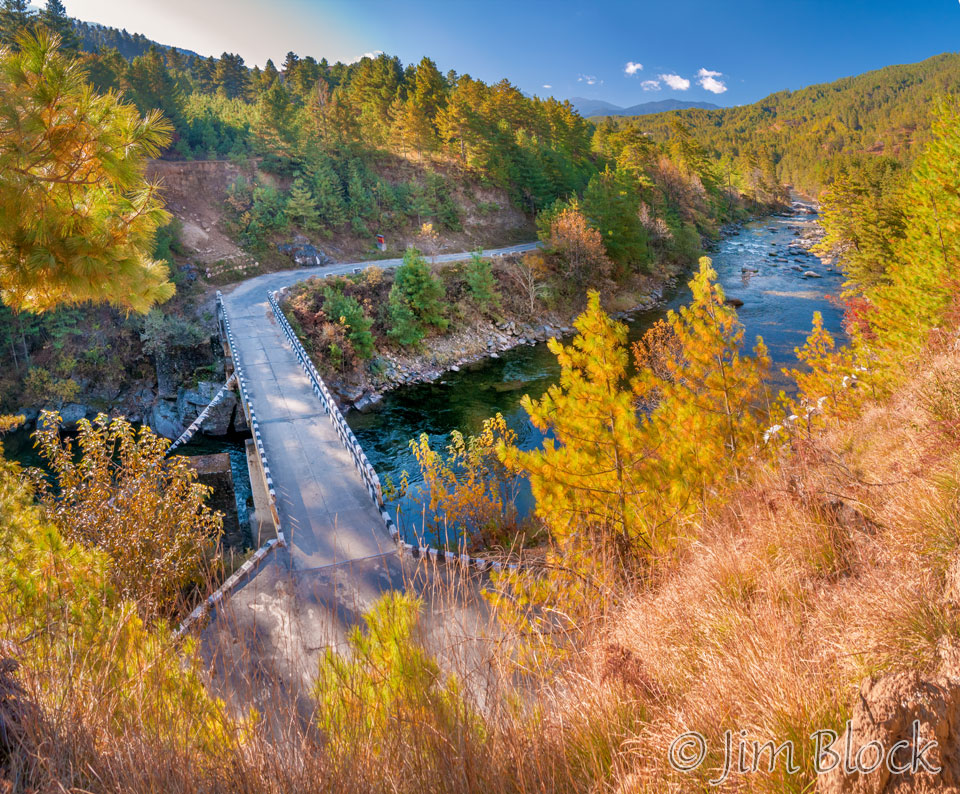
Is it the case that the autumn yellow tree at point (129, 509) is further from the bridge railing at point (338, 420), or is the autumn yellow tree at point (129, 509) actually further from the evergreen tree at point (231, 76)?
the evergreen tree at point (231, 76)

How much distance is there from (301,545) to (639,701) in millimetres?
8808

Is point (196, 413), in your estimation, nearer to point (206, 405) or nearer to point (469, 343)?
point (206, 405)

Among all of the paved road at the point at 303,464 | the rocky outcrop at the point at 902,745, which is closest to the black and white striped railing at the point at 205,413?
the paved road at the point at 303,464

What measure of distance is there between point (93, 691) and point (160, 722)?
36 centimetres

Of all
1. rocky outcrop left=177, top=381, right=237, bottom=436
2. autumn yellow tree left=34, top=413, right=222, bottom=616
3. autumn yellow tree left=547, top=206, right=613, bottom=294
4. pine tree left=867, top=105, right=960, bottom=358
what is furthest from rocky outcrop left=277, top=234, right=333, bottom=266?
pine tree left=867, top=105, right=960, bottom=358

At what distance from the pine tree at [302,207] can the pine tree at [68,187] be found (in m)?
32.3

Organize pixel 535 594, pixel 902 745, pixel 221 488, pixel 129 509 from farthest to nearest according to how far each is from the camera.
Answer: pixel 221 488
pixel 129 509
pixel 535 594
pixel 902 745

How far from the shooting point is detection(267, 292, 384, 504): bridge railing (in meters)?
11.6

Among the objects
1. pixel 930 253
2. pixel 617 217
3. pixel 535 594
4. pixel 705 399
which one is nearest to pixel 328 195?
pixel 617 217

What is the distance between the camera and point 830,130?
132m

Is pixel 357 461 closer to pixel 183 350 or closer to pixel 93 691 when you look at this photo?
pixel 93 691

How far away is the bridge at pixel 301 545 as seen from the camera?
2.97 meters

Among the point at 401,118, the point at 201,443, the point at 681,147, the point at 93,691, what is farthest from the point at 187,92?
the point at 93,691

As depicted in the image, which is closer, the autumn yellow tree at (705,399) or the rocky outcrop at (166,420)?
the autumn yellow tree at (705,399)
